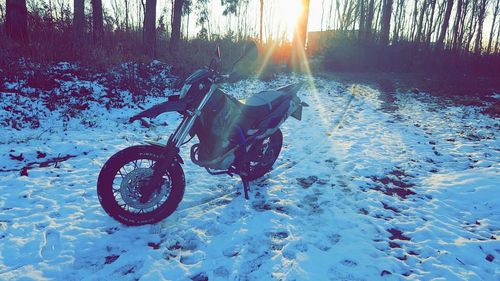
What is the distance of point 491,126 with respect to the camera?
8016 mm

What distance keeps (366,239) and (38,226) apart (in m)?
3.22

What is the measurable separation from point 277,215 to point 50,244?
2213 millimetres

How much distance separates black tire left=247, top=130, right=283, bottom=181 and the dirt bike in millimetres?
110

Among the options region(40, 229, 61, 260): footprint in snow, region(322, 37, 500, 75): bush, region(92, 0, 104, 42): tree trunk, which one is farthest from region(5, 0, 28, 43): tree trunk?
region(322, 37, 500, 75): bush

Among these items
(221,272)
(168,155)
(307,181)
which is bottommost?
(221,272)

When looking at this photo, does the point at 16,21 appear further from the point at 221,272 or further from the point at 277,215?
the point at 221,272

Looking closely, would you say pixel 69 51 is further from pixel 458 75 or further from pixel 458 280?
pixel 458 75

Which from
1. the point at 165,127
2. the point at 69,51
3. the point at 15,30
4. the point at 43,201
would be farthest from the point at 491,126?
the point at 15,30

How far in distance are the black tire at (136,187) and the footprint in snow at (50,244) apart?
0.48m

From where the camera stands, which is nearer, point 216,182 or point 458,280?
point 458,280

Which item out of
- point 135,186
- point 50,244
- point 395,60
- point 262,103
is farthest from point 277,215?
point 395,60

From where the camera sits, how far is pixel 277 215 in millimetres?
3635

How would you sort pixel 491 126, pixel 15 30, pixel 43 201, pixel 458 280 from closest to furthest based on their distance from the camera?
pixel 458 280, pixel 43 201, pixel 491 126, pixel 15 30

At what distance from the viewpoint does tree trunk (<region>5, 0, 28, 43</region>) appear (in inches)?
354
